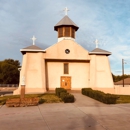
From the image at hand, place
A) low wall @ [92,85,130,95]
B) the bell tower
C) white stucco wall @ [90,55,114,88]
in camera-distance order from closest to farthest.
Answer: low wall @ [92,85,130,95], white stucco wall @ [90,55,114,88], the bell tower

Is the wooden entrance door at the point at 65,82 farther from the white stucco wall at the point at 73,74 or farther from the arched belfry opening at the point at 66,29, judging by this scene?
the arched belfry opening at the point at 66,29

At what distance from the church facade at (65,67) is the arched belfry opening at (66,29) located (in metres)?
0.26

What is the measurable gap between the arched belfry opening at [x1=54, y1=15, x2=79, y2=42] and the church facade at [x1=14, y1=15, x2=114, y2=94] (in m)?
0.26

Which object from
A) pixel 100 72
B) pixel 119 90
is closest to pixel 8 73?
pixel 100 72

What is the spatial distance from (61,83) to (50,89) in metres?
1.87

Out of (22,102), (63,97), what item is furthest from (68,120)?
(63,97)

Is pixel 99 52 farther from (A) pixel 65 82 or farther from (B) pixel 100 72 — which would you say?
(A) pixel 65 82

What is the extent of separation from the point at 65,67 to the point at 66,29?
6316mm

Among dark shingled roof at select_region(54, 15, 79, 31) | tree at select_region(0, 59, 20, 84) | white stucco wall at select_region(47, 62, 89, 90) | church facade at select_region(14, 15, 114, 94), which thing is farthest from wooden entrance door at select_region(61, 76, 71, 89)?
tree at select_region(0, 59, 20, 84)

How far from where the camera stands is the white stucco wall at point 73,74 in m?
29.0

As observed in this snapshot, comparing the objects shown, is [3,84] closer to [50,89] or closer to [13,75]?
[13,75]

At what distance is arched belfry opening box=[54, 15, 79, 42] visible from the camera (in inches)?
1215

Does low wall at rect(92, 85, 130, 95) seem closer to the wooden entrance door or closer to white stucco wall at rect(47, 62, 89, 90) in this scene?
white stucco wall at rect(47, 62, 89, 90)

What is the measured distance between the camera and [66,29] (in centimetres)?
3111
